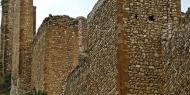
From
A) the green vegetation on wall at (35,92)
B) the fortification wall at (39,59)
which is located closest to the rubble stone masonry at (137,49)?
the green vegetation on wall at (35,92)

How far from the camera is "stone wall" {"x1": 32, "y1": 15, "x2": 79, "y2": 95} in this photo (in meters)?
25.8

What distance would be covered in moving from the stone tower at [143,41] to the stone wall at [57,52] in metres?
9.39

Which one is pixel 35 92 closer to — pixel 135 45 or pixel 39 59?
pixel 39 59

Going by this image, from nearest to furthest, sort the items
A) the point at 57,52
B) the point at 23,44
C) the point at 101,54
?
the point at 101,54 < the point at 57,52 < the point at 23,44

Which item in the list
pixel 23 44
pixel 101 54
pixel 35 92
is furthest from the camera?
pixel 23 44

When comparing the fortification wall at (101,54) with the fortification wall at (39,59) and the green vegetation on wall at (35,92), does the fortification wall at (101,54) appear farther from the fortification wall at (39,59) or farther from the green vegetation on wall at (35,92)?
the fortification wall at (39,59)

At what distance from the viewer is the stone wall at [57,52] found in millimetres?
25781

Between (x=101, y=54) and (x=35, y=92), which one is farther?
(x=35, y=92)

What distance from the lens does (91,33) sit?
18688 millimetres

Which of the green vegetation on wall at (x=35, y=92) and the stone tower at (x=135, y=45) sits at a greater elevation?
the stone tower at (x=135, y=45)

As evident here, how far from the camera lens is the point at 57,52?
2614cm

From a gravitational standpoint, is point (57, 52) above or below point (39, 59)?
above

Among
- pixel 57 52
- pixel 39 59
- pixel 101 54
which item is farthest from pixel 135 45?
pixel 39 59

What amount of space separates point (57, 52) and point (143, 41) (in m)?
10.0
